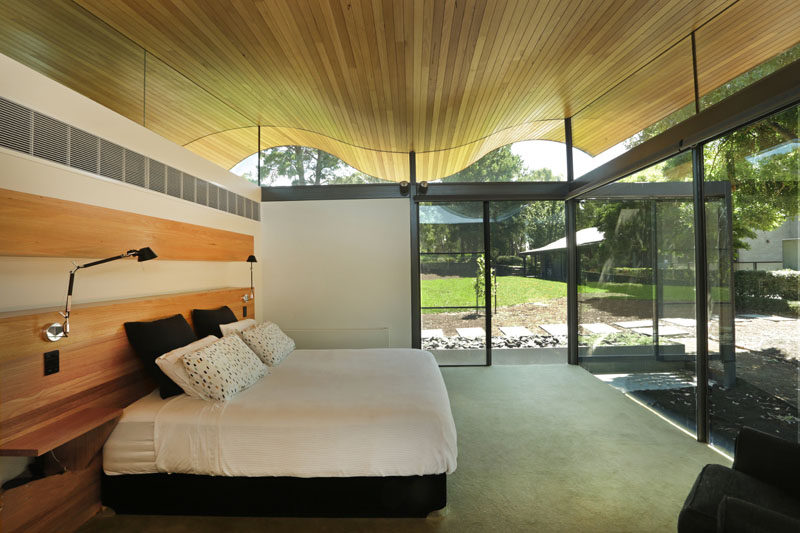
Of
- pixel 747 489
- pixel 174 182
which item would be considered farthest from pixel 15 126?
pixel 747 489

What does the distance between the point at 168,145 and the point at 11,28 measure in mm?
1073

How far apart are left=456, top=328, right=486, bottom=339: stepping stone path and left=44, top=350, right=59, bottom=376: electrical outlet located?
397cm

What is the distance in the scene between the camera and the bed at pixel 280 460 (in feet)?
6.33

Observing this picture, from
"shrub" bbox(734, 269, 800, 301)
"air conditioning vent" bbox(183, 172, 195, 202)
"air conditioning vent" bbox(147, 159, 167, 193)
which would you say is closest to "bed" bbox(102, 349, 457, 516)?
"air conditioning vent" bbox(147, 159, 167, 193)

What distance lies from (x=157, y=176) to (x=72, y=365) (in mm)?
1511

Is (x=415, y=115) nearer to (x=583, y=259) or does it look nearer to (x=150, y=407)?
(x=583, y=259)

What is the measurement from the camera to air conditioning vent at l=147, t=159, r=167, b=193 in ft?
8.82

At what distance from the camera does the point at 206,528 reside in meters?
1.91

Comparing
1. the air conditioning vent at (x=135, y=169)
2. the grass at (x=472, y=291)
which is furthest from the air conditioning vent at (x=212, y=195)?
the grass at (x=472, y=291)

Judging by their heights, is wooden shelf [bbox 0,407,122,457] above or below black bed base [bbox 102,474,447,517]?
above

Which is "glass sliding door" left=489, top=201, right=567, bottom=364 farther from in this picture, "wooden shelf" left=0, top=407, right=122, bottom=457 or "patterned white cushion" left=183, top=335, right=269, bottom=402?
"wooden shelf" left=0, top=407, right=122, bottom=457

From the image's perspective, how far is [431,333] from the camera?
4801 mm

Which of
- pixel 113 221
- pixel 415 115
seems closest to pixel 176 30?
pixel 113 221

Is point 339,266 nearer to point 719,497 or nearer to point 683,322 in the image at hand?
point 683,322
